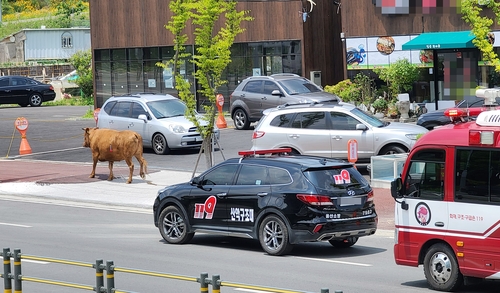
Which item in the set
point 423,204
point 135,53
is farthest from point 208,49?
point 135,53

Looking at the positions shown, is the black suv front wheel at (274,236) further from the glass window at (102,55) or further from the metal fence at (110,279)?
the glass window at (102,55)

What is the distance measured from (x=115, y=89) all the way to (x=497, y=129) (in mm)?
35485

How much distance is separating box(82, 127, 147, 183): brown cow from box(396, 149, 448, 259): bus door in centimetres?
1218

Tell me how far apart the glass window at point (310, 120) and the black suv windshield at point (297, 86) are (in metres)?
8.22

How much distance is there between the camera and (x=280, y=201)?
14.5 m

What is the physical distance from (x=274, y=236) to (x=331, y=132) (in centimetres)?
807

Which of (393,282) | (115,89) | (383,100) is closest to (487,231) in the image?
(393,282)

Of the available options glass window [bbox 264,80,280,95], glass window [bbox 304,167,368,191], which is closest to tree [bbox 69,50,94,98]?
glass window [bbox 264,80,280,95]

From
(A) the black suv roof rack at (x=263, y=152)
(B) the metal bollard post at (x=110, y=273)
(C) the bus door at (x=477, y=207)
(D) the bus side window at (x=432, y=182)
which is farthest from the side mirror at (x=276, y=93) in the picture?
(B) the metal bollard post at (x=110, y=273)

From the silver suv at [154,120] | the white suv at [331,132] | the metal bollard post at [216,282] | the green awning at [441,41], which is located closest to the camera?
the metal bollard post at [216,282]

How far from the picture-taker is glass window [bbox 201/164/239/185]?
15.6 meters

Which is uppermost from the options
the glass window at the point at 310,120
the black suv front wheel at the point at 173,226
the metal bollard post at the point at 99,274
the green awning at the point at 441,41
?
the green awning at the point at 441,41

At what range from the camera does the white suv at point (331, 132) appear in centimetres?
2209

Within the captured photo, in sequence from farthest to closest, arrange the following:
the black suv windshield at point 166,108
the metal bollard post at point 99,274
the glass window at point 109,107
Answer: the glass window at point 109,107 → the black suv windshield at point 166,108 → the metal bollard post at point 99,274
